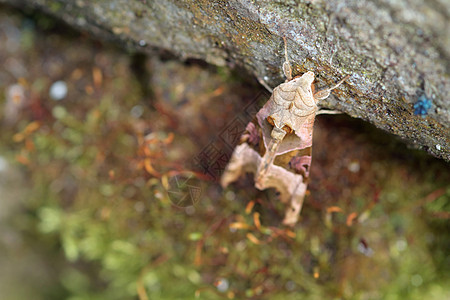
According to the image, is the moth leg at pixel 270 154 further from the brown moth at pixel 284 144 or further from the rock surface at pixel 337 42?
the rock surface at pixel 337 42

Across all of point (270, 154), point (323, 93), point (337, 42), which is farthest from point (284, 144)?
point (337, 42)

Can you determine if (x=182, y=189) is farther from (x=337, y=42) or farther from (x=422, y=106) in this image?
(x=422, y=106)

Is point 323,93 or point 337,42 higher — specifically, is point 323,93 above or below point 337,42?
below

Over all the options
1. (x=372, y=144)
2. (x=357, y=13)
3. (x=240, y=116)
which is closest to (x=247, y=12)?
(x=357, y=13)

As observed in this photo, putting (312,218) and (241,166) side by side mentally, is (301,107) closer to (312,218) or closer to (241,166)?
(241,166)

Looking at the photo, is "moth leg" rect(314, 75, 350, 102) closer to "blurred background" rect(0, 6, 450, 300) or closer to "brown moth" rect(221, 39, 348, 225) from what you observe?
"brown moth" rect(221, 39, 348, 225)

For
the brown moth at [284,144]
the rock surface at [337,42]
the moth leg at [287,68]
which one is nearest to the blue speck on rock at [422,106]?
the rock surface at [337,42]

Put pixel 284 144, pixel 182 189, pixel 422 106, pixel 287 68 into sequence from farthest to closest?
pixel 182 189 < pixel 284 144 < pixel 287 68 < pixel 422 106
